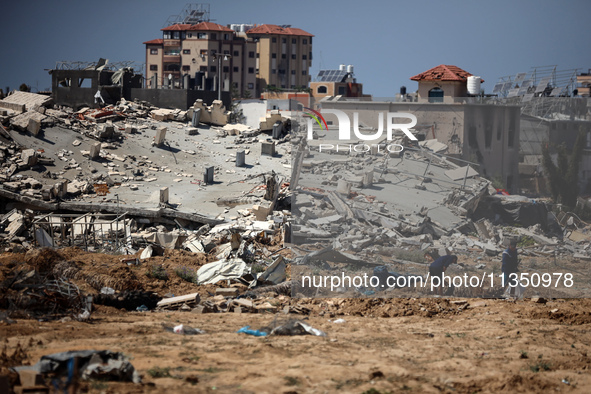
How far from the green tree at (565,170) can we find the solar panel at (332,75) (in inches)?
1863

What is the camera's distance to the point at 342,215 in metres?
10.7

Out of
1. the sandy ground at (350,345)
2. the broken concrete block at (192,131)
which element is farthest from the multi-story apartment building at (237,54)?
A: the sandy ground at (350,345)

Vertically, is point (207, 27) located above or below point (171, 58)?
above

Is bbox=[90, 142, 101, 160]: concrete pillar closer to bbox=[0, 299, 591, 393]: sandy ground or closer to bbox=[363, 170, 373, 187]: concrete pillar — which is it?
bbox=[0, 299, 591, 393]: sandy ground

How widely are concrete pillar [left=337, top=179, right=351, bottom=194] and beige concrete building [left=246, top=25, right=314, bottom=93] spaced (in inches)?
2719

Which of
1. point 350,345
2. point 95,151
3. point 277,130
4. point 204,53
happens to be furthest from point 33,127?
point 204,53

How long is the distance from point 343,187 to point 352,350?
349 centimetres

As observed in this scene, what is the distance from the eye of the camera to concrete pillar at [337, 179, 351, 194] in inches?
421

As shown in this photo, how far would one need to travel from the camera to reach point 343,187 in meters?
10.7

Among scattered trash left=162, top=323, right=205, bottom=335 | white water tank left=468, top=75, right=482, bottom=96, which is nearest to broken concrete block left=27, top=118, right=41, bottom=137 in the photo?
white water tank left=468, top=75, right=482, bottom=96

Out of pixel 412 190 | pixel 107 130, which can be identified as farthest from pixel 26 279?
pixel 107 130

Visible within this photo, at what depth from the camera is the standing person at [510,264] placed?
10.6m

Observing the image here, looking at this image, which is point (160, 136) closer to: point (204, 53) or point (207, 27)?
point (204, 53)

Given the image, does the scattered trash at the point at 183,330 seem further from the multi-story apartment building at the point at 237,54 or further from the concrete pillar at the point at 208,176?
the multi-story apartment building at the point at 237,54
